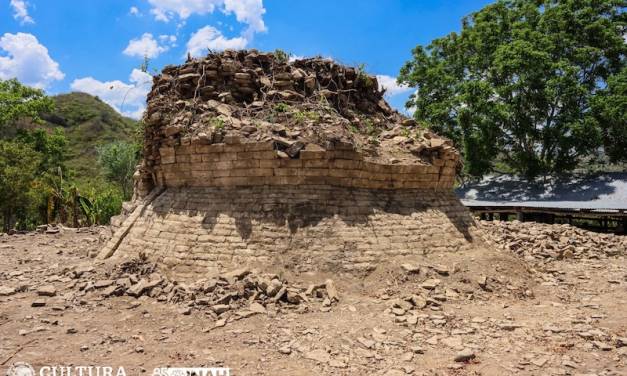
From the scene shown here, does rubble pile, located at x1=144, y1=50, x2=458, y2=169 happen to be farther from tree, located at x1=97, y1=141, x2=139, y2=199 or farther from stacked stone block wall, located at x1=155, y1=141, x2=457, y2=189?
tree, located at x1=97, y1=141, x2=139, y2=199

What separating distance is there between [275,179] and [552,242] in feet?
26.7

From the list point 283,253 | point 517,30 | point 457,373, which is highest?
point 517,30

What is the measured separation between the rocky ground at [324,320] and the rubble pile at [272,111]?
8.04 ft

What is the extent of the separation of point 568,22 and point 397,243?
1817 centimetres

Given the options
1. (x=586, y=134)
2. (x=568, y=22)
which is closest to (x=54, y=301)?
(x=586, y=134)

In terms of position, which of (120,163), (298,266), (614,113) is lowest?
(298,266)

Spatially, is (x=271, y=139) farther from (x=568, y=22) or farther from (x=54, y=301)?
(x=568, y=22)

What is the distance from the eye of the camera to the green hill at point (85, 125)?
38000 mm

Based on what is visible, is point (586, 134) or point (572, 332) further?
point (586, 134)

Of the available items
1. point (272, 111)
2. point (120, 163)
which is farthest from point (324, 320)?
point (120, 163)

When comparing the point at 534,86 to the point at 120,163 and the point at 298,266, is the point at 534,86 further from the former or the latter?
the point at 120,163

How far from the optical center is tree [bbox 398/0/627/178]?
18688 mm

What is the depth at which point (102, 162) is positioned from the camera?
81.3 feet

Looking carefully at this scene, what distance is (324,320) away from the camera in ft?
19.7
